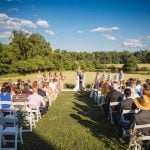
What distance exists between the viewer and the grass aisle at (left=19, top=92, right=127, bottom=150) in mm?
9234

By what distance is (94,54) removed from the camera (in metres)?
140

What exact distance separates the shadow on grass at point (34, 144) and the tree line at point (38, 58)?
66644 millimetres

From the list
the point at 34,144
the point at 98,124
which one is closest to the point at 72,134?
the point at 34,144

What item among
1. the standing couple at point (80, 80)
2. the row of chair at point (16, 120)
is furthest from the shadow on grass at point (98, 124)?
the standing couple at point (80, 80)

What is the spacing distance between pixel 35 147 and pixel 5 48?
73353 mm

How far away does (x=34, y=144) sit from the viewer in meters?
9.52

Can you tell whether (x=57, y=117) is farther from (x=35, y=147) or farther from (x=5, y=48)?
(x=5, y=48)

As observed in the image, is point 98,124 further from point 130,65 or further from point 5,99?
point 130,65

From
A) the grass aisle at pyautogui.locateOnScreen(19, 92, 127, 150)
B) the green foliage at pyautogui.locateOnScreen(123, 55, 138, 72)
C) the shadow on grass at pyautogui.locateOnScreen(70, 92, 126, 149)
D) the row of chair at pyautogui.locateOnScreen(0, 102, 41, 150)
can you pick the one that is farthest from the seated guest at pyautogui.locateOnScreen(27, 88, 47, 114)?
the green foliage at pyautogui.locateOnScreen(123, 55, 138, 72)

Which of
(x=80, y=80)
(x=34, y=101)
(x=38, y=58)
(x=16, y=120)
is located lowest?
(x=16, y=120)

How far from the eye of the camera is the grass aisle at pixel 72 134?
923 centimetres

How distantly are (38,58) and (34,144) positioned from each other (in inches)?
3219

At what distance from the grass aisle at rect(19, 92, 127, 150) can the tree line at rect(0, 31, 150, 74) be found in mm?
63583

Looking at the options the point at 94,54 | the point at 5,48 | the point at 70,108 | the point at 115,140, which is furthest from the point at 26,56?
the point at 115,140
